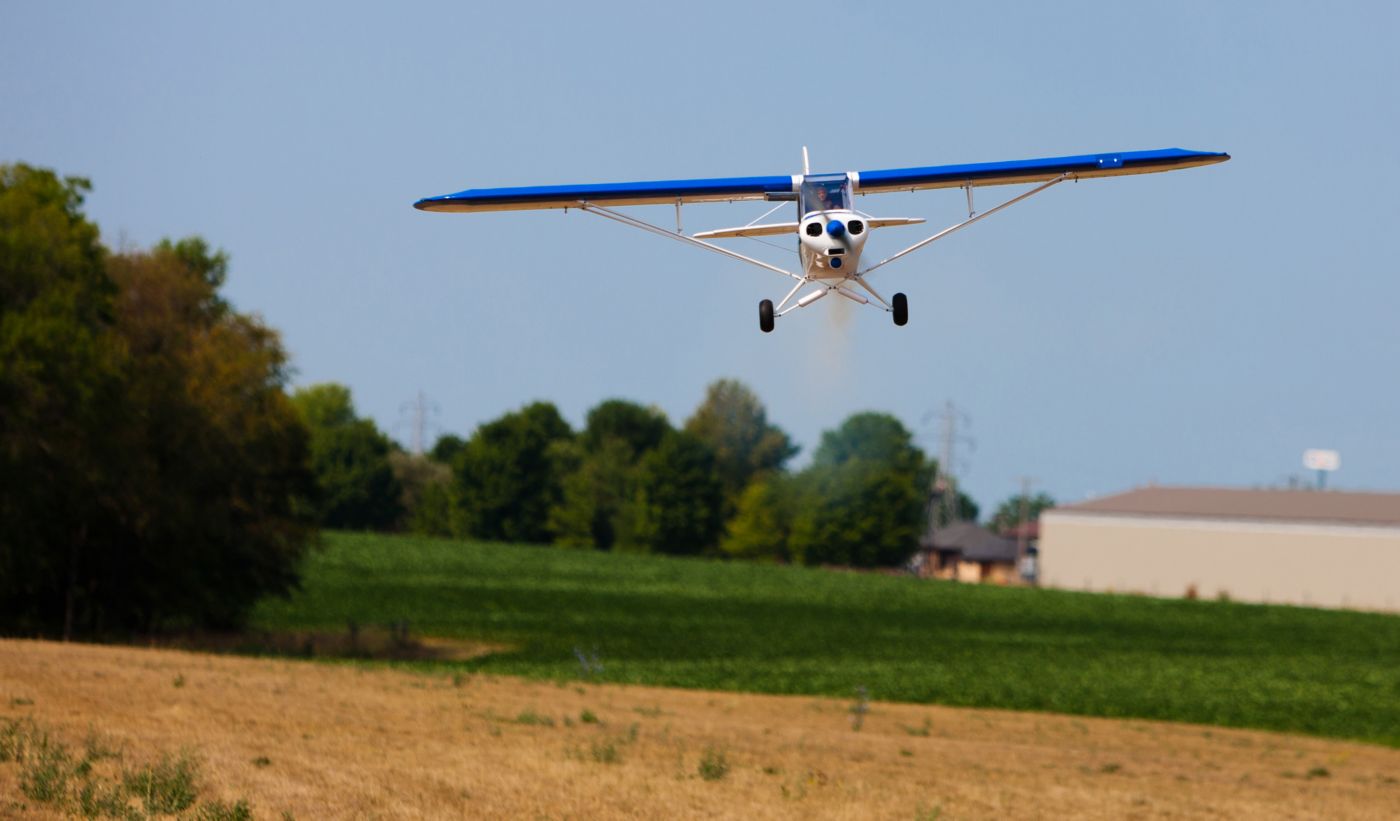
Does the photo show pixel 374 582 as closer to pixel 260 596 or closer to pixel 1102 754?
pixel 260 596

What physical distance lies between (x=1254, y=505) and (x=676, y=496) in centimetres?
5597

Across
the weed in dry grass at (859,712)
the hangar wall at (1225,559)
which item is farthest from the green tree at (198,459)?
the hangar wall at (1225,559)

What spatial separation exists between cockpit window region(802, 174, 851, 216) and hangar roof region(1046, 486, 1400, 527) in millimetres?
125776

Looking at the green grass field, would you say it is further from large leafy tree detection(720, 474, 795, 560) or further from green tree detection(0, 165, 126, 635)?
large leafy tree detection(720, 474, 795, 560)

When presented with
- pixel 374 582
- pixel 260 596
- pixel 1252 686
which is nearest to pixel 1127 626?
pixel 1252 686

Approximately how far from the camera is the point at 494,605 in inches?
3593

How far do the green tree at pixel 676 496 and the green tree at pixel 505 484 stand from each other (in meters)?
16.5

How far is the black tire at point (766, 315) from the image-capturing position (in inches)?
431

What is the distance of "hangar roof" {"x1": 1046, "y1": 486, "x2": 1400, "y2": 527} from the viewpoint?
132500 mm

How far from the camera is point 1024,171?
13430 mm

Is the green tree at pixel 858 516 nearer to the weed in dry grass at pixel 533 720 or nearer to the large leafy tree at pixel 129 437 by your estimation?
the large leafy tree at pixel 129 437

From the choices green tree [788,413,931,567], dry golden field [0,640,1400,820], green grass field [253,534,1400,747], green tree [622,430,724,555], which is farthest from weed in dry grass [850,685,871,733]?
green tree [622,430,724,555]

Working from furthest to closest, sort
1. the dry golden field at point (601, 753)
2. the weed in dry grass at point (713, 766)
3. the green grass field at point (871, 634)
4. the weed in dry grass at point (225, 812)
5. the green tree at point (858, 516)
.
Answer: the green tree at point (858, 516), the green grass field at point (871, 634), the weed in dry grass at point (713, 766), the dry golden field at point (601, 753), the weed in dry grass at point (225, 812)

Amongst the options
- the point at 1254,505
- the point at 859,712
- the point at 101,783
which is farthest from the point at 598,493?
the point at 101,783
